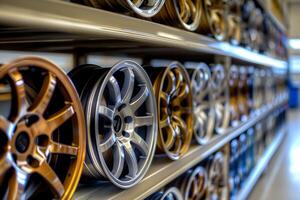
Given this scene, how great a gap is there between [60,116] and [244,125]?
2.20m

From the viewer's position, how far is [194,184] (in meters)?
1.75

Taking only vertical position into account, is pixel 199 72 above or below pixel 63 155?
above

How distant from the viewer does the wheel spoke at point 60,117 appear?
31.1 inches

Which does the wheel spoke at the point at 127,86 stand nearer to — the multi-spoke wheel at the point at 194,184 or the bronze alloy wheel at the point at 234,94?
the multi-spoke wheel at the point at 194,184

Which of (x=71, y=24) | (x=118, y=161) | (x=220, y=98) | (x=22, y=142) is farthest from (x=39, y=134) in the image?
(x=220, y=98)

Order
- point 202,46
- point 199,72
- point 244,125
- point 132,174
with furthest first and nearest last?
point 244,125 < point 199,72 < point 202,46 < point 132,174

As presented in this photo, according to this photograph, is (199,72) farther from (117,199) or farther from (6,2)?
(6,2)

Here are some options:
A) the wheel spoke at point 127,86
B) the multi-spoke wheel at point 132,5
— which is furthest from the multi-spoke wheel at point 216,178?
the multi-spoke wheel at point 132,5

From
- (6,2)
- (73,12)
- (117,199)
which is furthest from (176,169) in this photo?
(6,2)

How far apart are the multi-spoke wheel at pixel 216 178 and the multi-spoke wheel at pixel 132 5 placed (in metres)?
1.20

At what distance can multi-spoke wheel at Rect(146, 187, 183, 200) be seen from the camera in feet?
4.57

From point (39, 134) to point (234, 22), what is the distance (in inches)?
83.3

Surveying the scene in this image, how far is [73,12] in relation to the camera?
2.46 ft

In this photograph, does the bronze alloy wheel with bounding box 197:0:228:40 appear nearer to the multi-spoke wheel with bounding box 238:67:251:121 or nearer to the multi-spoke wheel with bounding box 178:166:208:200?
the multi-spoke wheel with bounding box 178:166:208:200
